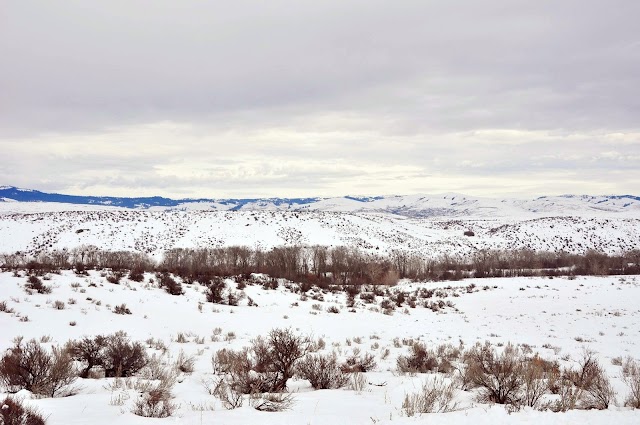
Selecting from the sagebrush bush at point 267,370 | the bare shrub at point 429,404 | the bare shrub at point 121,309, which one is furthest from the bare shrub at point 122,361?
the bare shrub at point 121,309

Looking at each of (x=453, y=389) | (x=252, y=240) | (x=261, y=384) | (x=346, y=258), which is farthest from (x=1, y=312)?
(x=252, y=240)

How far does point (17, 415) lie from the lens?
464cm

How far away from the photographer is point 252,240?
85.1m

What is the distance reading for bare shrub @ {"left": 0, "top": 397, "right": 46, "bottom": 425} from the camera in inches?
178

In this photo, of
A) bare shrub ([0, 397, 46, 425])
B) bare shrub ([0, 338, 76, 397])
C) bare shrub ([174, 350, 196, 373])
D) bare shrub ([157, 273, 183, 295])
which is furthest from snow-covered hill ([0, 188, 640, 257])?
bare shrub ([0, 397, 46, 425])

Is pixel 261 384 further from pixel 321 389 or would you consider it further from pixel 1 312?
pixel 1 312

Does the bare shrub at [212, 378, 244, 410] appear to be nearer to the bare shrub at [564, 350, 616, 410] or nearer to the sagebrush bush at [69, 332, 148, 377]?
the sagebrush bush at [69, 332, 148, 377]

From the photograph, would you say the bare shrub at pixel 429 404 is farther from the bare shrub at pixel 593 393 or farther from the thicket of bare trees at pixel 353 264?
the thicket of bare trees at pixel 353 264

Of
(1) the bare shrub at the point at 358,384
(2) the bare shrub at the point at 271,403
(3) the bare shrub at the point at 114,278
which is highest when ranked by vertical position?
(2) the bare shrub at the point at 271,403

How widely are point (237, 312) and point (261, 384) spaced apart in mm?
14801

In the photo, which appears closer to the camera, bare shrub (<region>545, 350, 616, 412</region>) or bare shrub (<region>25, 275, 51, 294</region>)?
bare shrub (<region>545, 350, 616, 412</region>)

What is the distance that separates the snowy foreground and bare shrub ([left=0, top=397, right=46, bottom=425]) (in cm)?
43

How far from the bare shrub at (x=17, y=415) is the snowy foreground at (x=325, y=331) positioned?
16.9 inches

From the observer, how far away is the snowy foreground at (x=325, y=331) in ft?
18.8
